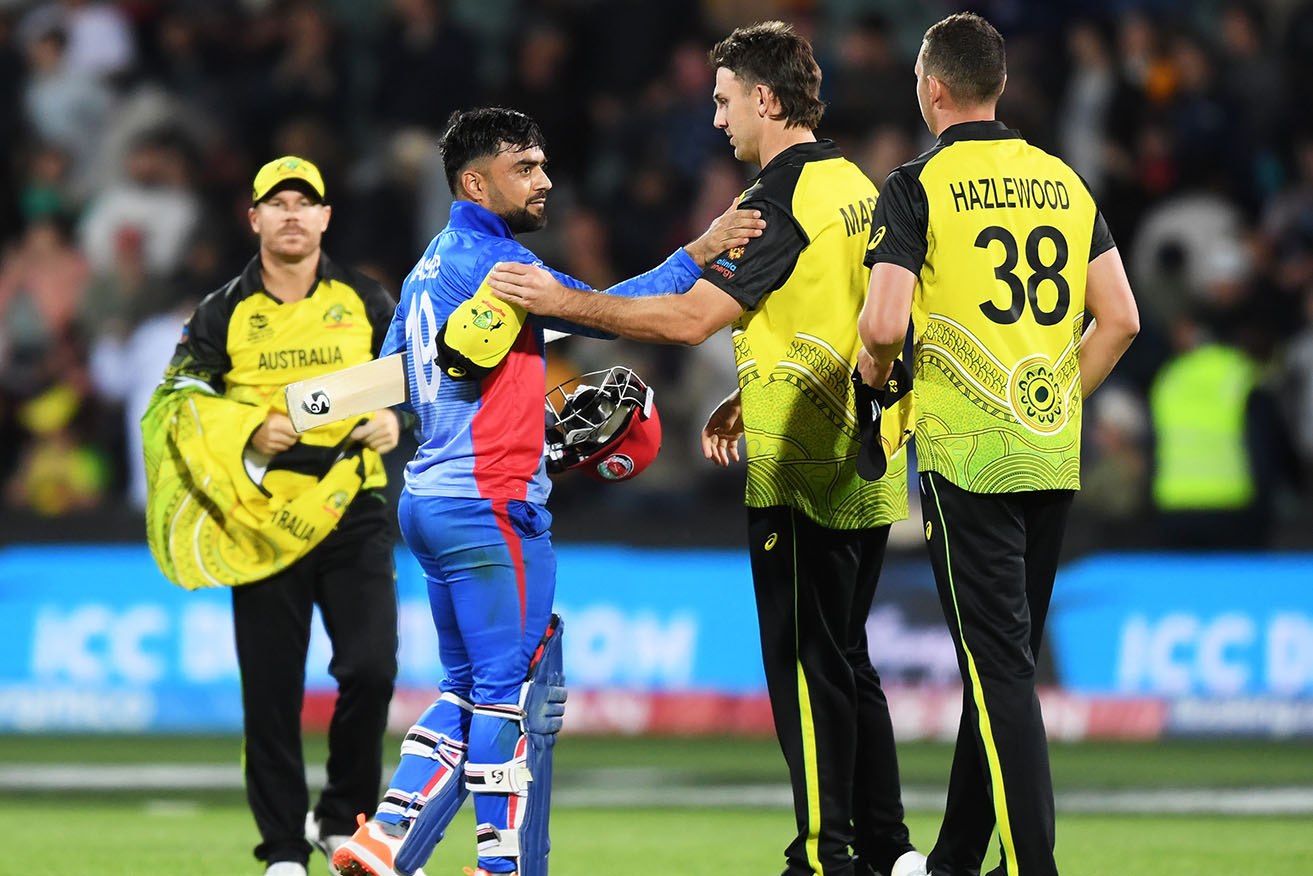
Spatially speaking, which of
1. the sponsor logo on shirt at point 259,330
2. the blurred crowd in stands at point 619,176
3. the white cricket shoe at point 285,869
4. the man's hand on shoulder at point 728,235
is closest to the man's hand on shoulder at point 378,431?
the sponsor logo on shirt at point 259,330

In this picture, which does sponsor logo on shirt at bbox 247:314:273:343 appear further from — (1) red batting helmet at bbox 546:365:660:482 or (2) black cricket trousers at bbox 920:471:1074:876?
(2) black cricket trousers at bbox 920:471:1074:876

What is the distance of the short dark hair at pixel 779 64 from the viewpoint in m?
6.44

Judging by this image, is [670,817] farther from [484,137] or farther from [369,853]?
[484,137]

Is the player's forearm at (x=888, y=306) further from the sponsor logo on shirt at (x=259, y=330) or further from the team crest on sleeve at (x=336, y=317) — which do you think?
the sponsor logo on shirt at (x=259, y=330)

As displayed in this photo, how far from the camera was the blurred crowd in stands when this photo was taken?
1349 cm

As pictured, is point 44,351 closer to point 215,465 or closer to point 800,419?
point 215,465

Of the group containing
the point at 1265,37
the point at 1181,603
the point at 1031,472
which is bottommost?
the point at 1181,603

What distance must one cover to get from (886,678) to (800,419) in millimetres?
6298

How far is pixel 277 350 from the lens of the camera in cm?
782

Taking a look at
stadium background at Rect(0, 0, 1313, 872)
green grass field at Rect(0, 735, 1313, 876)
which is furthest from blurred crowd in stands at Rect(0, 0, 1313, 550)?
green grass field at Rect(0, 735, 1313, 876)

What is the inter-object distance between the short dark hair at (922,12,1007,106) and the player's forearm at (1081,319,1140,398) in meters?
0.82

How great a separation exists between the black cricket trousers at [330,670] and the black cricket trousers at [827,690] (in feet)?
6.08

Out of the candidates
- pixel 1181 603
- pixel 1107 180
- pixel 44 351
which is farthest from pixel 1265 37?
pixel 44 351

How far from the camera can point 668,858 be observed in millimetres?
8391
